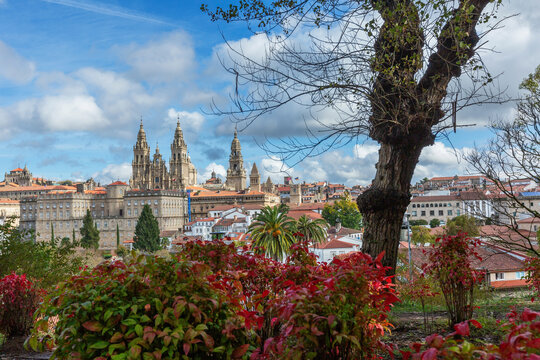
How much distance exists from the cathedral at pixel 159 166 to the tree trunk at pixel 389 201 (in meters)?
107

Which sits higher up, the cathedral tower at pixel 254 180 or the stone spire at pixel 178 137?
the stone spire at pixel 178 137

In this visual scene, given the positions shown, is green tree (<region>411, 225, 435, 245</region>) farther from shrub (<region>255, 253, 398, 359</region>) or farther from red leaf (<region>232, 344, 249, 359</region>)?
red leaf (<region>232, 344, 249, 359</region>)

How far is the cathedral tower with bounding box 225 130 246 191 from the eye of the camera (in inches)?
4498

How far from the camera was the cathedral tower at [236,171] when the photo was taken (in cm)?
11425

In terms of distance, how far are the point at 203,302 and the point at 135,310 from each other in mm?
363

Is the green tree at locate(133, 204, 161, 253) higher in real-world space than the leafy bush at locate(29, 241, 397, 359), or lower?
lower

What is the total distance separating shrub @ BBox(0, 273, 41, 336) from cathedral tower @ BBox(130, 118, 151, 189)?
11036 centimetres

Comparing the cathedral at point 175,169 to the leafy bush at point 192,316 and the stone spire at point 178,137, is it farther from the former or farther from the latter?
the leafy bush at point 192,316

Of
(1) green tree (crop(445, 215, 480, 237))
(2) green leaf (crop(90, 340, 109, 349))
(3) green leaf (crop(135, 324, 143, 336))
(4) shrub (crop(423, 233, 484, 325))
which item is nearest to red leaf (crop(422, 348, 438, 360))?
(3) green leaf (crop(135, 324, 143, 336))

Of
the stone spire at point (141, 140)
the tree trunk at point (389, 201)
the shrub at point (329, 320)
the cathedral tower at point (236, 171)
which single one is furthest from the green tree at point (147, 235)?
the shrub at point (329, 320)

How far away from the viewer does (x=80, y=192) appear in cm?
9456

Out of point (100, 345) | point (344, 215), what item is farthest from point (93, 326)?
point (344, 215)

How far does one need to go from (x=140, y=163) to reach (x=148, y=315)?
387 ft

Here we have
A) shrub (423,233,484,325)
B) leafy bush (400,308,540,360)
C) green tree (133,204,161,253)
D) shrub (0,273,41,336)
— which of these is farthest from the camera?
green tree (133,204,161,253)
